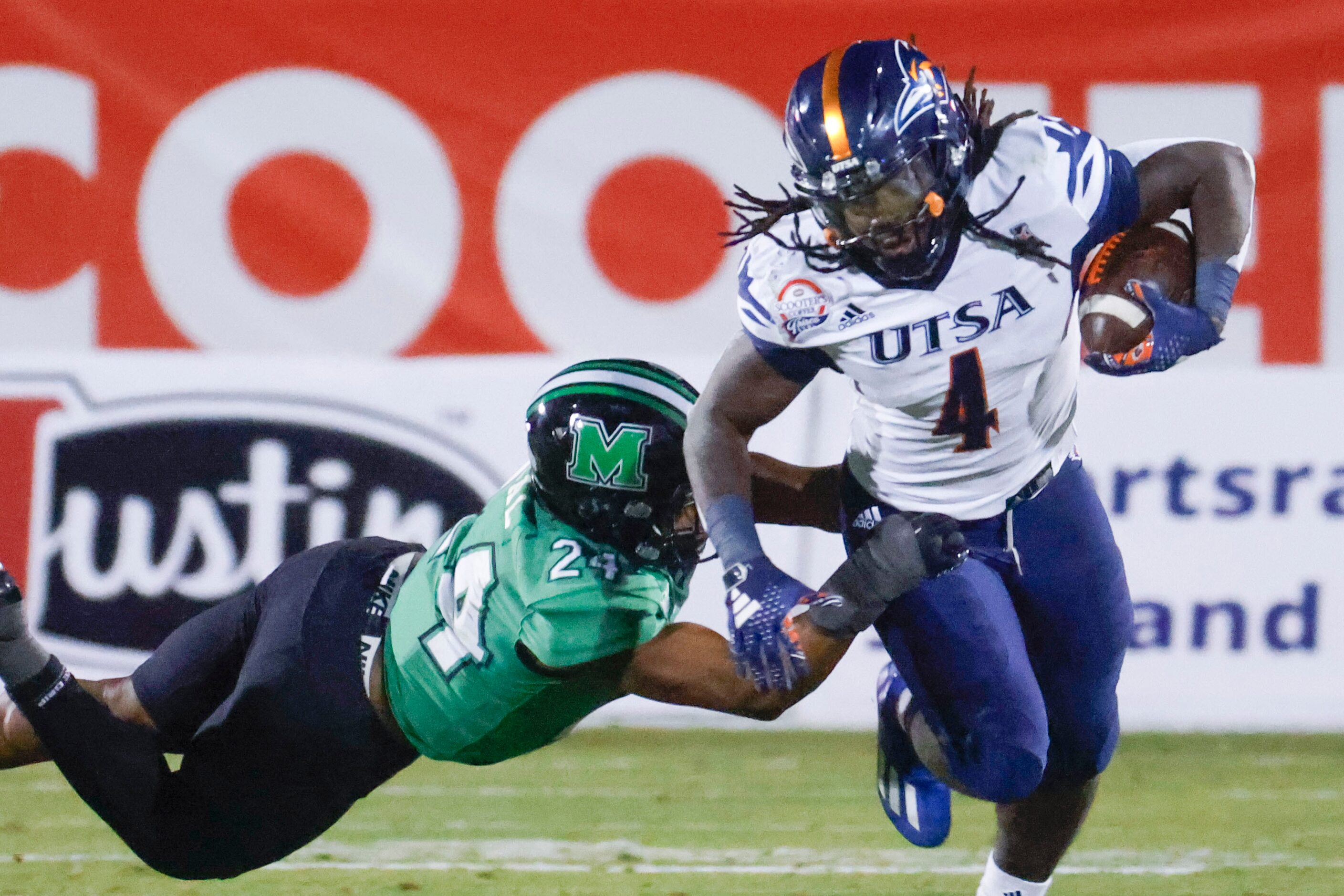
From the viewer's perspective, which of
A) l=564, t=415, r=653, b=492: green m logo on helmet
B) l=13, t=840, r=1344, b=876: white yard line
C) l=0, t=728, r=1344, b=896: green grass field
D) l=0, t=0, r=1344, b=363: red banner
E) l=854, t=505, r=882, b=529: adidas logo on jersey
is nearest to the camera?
l=564, t=415, r=653, b=492: green m logo on helmet

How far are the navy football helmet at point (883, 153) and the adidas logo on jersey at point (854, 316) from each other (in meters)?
0.08

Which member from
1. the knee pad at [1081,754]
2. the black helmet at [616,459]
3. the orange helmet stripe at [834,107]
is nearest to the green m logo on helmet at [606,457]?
the black helmet at [616,459]

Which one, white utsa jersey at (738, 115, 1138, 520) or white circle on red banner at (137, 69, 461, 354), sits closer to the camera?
white utsa jersey at (738, 115, 1138, 520)

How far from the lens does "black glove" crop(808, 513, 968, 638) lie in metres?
2.70

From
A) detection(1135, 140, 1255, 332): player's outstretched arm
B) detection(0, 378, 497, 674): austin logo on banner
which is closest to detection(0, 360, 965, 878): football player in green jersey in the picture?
detection(1135, 140, 1255, 332): player's outstretched arm

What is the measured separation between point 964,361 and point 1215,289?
1.45 ft

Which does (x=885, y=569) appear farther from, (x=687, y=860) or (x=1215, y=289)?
(x=687, y=860)

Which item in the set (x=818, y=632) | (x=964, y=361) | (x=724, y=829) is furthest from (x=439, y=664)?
(x=724, y=829)

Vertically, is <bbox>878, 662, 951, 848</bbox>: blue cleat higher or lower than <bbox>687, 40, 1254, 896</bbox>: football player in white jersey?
lower

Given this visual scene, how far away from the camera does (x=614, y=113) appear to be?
5.76 m

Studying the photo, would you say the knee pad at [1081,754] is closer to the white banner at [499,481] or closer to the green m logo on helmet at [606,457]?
the green m logo on helmet at [606,457]

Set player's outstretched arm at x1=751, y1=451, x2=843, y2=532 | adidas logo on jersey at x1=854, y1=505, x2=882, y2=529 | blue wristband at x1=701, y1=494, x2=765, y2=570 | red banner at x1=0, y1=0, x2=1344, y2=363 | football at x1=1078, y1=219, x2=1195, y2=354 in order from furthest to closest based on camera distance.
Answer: red banner at x1=0, y1=0, x2=1344, y2=363 → player's outstretched arm at x1=751, y1=451, x2=843, y2=532 → adidas logo on jersey at x1=854, y1=505, x2=882, y2=529 → blue wristband at x1=701, y1=494, x2=765, y2=570 → football at x1=1078, y1=219, x2=1195, y2=354

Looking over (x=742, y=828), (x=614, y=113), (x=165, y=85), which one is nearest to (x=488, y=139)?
(x=614, y=113)

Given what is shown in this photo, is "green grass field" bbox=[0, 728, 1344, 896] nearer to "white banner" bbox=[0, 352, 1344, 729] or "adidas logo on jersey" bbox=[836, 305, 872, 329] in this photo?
"white banner" bbox=[0, 352, 1344, 729]
